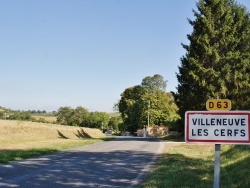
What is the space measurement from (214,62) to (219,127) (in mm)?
35813

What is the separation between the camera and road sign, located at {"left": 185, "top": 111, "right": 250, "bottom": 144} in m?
4.74

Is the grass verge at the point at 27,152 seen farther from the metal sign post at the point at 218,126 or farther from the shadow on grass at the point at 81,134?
the shadow on grass at the point at 81,134

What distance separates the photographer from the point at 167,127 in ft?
257

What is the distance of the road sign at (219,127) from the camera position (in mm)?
4742

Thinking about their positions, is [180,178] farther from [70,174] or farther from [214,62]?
[214,62]

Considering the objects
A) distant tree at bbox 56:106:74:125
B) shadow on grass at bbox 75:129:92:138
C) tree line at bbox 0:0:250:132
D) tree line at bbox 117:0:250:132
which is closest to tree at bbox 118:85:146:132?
distant tree at bbox 56:106:74:125

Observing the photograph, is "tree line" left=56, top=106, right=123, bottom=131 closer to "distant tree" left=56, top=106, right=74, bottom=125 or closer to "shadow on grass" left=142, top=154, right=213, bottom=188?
"distant tree" left=56, top=106, right=74, bottom=125

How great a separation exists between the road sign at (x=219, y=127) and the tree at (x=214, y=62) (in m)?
33.6

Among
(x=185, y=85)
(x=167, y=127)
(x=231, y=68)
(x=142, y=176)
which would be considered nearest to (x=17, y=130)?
(x=185, y=85)

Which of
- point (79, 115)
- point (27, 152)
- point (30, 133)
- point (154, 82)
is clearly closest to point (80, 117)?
point (79, 115)

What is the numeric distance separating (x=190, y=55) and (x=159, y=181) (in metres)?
31.3

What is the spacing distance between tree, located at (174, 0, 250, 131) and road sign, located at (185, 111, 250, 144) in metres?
33.6

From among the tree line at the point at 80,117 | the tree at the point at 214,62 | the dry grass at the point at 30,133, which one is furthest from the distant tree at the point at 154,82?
the tree at the point at 214,62

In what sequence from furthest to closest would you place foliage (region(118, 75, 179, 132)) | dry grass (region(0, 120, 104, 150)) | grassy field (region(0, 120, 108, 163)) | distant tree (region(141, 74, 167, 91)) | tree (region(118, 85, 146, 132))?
distant tree (region(141, 74, 167, 91)) < tree (region(118, 85, 146, 132)) < foliage (region(118, 75, 179, 132)) < dry grass (region(0, 120, 104, 150)) < grassy field (region(0, 120, 108, 163))
